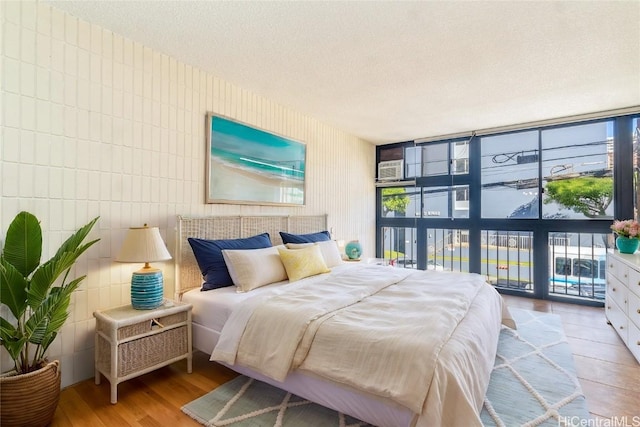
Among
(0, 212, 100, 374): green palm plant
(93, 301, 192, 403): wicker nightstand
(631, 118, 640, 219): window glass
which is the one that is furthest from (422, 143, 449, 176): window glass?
(0, 212, 100, 374): green palm plant

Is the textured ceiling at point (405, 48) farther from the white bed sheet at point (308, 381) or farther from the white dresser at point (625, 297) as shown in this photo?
the white bed sheet at point (308, 381)

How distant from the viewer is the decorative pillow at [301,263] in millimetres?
2707

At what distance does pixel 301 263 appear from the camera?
2766 millimetres

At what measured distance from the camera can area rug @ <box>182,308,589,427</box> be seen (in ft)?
5.56

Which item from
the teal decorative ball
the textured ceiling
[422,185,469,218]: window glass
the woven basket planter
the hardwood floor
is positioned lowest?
the hardwood floor

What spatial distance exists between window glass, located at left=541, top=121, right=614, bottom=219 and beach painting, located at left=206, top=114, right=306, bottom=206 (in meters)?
3.26

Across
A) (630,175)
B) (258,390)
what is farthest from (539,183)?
(258,390)

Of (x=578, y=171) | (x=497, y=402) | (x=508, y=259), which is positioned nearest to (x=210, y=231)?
(x=497, y=402)

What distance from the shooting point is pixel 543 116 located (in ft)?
12.4

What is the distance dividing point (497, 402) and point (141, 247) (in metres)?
2.45

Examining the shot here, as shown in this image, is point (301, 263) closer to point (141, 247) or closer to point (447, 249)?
point (141, 247)

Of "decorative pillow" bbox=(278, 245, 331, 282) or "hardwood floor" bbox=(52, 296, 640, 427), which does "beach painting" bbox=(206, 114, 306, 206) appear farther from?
"hardwood floor" bbox=(52, 296, 640, 427)

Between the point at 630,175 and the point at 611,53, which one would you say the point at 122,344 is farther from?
the point at 630,175

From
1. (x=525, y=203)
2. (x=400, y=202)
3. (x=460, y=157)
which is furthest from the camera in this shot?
(x=400, y=202)
